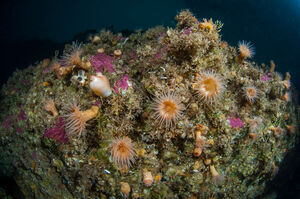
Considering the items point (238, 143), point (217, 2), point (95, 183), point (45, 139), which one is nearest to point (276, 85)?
point (238, 143)

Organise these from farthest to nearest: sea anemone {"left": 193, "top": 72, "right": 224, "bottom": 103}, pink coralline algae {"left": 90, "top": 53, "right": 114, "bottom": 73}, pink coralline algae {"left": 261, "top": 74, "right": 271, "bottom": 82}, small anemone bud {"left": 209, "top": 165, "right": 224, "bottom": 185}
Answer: pink coralline algae {"left": 261, "top": 74, "right": 271, "bottom": 82}
pink coralline algae {"left": 90, "top": 53, "right": 114, "bottom": 73}
small anemone bud {"left": 209, "top": 165, "right": 224, "bottom": 185}
sea anemone {"left": 193, "top": 72, "right": 224, "bottom": 103}

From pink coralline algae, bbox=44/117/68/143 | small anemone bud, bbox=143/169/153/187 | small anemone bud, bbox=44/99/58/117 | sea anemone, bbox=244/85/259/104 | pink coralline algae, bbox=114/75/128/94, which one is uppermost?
sea anemone, bbox=244/85/259/104

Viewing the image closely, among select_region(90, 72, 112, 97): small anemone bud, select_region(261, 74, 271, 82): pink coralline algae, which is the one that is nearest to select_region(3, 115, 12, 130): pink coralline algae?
select_region(90, 72, 112, 97): small anemone bud

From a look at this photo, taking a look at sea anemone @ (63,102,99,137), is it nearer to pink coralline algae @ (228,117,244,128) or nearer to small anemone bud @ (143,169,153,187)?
small anemone bud @ (143,169,153,187)

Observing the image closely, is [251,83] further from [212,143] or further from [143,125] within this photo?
[143,125]

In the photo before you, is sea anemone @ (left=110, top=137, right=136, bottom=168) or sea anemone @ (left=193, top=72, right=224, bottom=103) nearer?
sea anemone @ (left=110, top=137, right=136, bottom=168)

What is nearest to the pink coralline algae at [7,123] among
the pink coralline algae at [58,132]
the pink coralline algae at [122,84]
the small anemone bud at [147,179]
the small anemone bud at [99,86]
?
the pink coralline algae at [58,132]

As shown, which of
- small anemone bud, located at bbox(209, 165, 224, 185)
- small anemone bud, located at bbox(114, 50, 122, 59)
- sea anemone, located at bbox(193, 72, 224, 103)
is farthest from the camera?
small anemone bud, located at bbox(114, 50, 122, 59)

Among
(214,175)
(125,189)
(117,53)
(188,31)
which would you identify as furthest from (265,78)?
(125,189)
